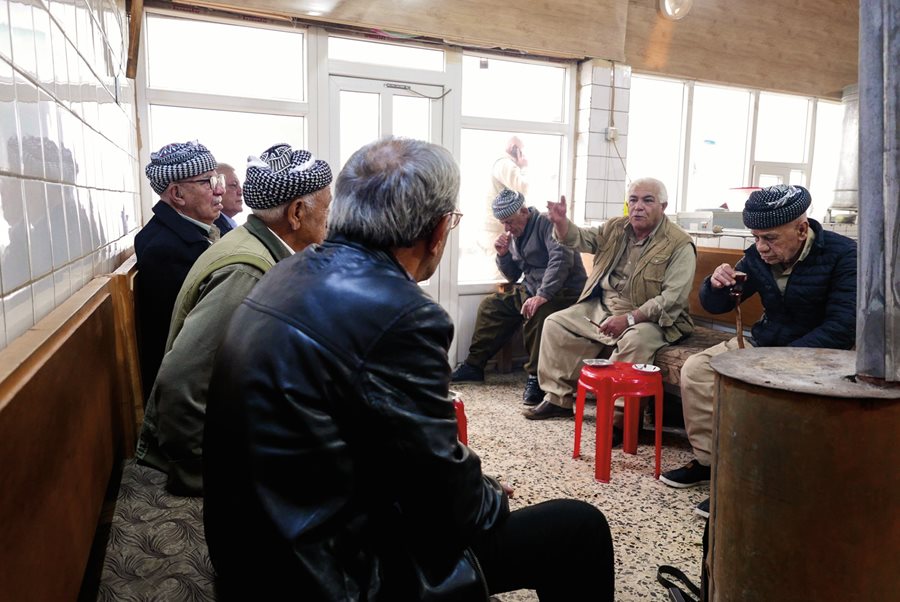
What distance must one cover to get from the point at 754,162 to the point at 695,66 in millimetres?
1335

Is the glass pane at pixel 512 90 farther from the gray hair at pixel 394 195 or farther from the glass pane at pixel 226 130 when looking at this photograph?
the gray hair at pixel 394 195

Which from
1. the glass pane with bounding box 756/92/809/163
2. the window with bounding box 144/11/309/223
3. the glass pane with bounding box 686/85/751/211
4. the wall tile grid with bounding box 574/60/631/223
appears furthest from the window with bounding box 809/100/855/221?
the window with bounding box 144/11/309/223

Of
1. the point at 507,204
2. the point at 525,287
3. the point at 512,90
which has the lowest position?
the point at 525,287

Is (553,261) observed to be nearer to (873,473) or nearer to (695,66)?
(695,66)

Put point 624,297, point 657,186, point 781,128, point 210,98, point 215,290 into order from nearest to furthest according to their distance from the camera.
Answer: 1. point 215,290
2. point 657,186
3. point 624,297
4. point 210,98
5. point 781,128

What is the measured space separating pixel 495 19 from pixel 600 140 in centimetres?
127

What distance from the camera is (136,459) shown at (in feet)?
6.32

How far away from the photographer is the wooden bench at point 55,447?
2.82 feet

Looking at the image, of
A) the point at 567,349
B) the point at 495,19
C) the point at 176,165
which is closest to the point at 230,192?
the point at 176,165

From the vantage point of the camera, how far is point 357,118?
451 cm

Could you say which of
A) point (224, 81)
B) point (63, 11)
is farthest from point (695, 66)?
point (63, 11)

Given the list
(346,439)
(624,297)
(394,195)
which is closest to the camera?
(346,439)

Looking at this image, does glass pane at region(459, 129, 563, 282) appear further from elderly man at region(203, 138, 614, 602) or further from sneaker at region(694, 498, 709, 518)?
elderly man at region(203, 138, 614, 602)

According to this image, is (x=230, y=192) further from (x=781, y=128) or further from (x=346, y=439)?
(x=781, y=128)
